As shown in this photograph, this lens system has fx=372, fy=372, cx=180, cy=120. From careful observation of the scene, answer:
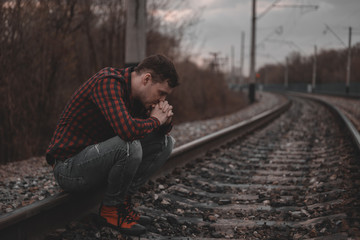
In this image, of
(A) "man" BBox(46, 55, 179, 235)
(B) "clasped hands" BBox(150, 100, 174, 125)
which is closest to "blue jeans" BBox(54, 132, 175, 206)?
(A) "man" BBox(46, 55, 179, 235)

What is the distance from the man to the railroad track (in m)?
0.18

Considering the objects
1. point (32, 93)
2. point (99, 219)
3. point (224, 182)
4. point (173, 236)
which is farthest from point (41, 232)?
point (32, 93)

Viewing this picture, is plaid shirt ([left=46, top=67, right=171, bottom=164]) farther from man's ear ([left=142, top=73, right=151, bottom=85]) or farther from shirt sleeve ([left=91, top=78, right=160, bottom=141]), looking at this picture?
man's ear ([left=142, top=73, right=151, bottom=85])

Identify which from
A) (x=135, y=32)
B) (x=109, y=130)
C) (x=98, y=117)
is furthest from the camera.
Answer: (x=135, y=32)

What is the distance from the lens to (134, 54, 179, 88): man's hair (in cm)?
264

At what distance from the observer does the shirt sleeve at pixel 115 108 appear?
2.54 metres

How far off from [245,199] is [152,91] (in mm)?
1621

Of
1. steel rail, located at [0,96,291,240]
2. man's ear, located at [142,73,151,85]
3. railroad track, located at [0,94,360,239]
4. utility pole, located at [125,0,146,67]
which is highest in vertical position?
utility pole, located at [125,0,146,67]

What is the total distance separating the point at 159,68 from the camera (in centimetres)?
265

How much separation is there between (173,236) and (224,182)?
1.63m

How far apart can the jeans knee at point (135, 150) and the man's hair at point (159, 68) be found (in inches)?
18.9

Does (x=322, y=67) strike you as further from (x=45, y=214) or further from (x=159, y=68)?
(x=45, y=214)

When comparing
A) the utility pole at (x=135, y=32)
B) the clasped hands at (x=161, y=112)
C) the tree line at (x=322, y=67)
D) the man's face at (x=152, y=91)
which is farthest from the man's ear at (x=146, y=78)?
Answer: the tree line at (x=322, y=67)

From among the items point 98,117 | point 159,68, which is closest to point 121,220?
point 98,117
